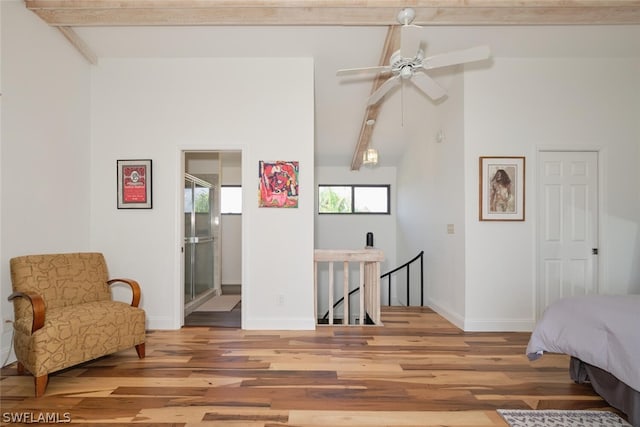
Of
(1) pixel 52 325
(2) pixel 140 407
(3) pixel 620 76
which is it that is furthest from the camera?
(3) pixel 620 76

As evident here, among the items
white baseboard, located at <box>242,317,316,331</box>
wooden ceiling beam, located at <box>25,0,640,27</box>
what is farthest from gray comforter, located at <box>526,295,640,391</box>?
wooden ceiling beam, located at <box>25,0,640,27</box>

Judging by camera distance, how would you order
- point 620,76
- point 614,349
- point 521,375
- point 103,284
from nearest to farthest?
point 614,349 → point 521,375 → point 103,284 → point 620,76

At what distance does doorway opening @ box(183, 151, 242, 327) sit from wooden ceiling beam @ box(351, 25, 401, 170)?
1.94m

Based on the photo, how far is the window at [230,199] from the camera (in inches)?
264

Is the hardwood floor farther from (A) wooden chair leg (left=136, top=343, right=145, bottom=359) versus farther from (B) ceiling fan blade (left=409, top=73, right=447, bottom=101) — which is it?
(B) ceiling fan blade (left=409, top=73, right=447, bottom=101)

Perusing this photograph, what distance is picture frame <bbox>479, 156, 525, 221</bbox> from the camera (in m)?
3.66

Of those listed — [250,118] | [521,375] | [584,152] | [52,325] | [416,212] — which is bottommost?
[521,375]

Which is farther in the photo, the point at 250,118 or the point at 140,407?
the point at 250,118

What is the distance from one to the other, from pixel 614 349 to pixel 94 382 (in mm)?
3373

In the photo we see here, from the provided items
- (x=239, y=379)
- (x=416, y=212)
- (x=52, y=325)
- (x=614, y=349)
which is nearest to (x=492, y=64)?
(x=416, y=212)

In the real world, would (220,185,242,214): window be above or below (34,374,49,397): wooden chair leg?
above

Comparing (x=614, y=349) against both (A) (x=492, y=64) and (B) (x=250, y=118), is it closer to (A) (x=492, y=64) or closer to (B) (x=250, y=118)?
(A) (x=492, y=64)

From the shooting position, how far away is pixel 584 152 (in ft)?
12.1

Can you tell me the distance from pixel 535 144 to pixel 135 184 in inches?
173
